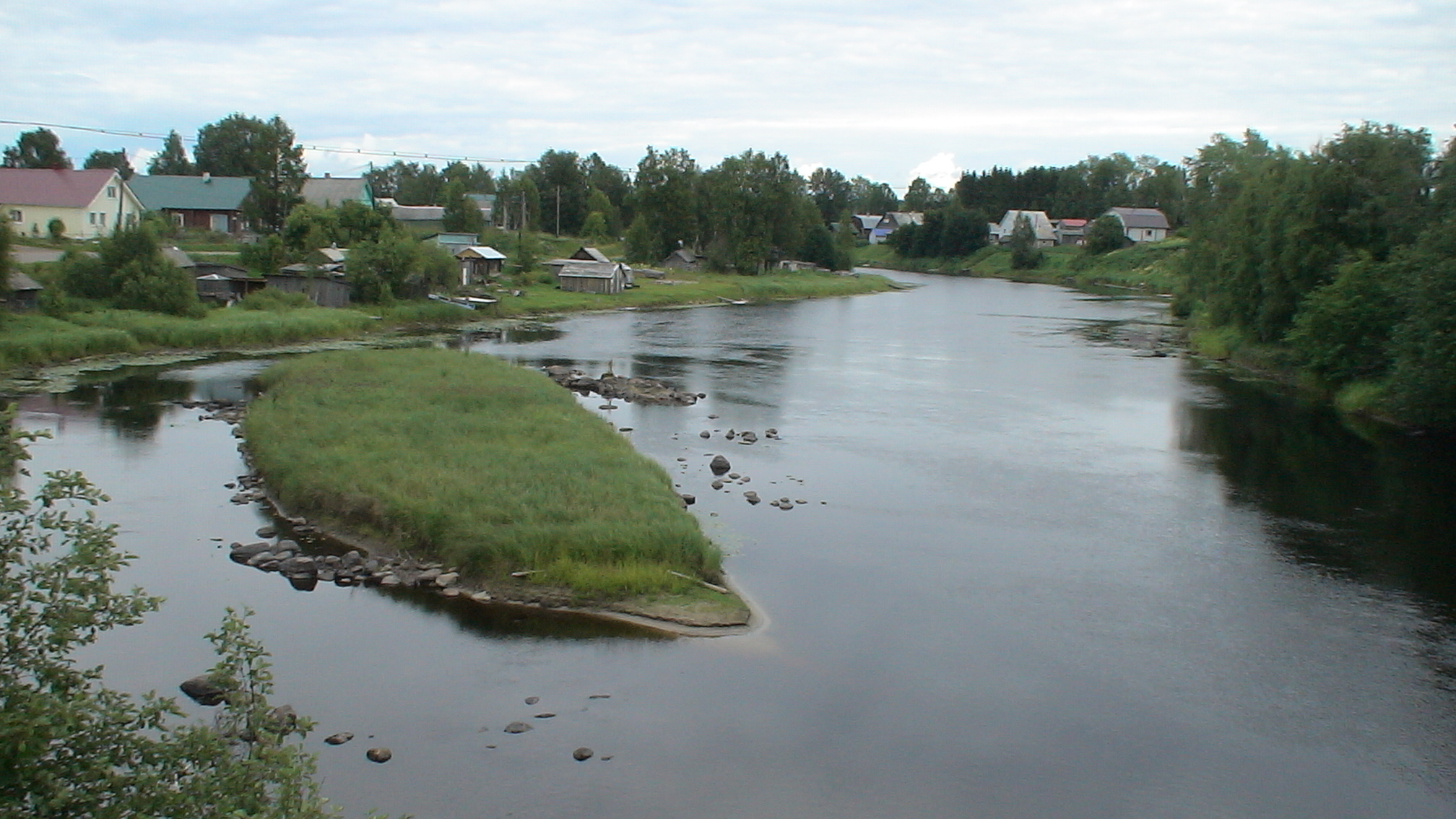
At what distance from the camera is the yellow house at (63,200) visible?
159ft

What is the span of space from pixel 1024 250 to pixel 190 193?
6279cm

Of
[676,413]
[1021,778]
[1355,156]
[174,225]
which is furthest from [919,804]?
[174,225]

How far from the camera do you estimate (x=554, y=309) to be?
5172cm

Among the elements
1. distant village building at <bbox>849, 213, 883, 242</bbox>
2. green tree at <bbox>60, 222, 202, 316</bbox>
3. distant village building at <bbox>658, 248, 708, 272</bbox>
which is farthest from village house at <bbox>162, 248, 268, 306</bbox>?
distant village building at <bbox>849, 213, 883, 242</bbox>

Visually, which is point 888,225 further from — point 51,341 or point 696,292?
point 51,341

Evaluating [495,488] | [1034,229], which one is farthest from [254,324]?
[1034,229]

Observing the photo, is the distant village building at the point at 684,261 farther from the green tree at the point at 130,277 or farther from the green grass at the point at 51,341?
the green grass at the point at 51,341

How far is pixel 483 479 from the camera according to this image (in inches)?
650

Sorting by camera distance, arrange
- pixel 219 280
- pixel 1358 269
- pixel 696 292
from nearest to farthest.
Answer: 1. pixel 1358 269
2. pixel 219 280
3. pixel 696 292

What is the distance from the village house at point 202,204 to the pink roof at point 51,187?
8913 millimetres

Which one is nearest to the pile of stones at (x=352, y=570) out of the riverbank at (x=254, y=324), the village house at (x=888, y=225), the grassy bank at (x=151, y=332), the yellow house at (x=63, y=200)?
the riverbank at (x=254, y=324)

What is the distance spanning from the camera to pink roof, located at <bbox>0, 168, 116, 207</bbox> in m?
48.8

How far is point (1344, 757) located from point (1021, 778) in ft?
10.6

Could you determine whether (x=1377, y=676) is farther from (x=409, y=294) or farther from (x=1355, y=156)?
(x=409, y=294)
